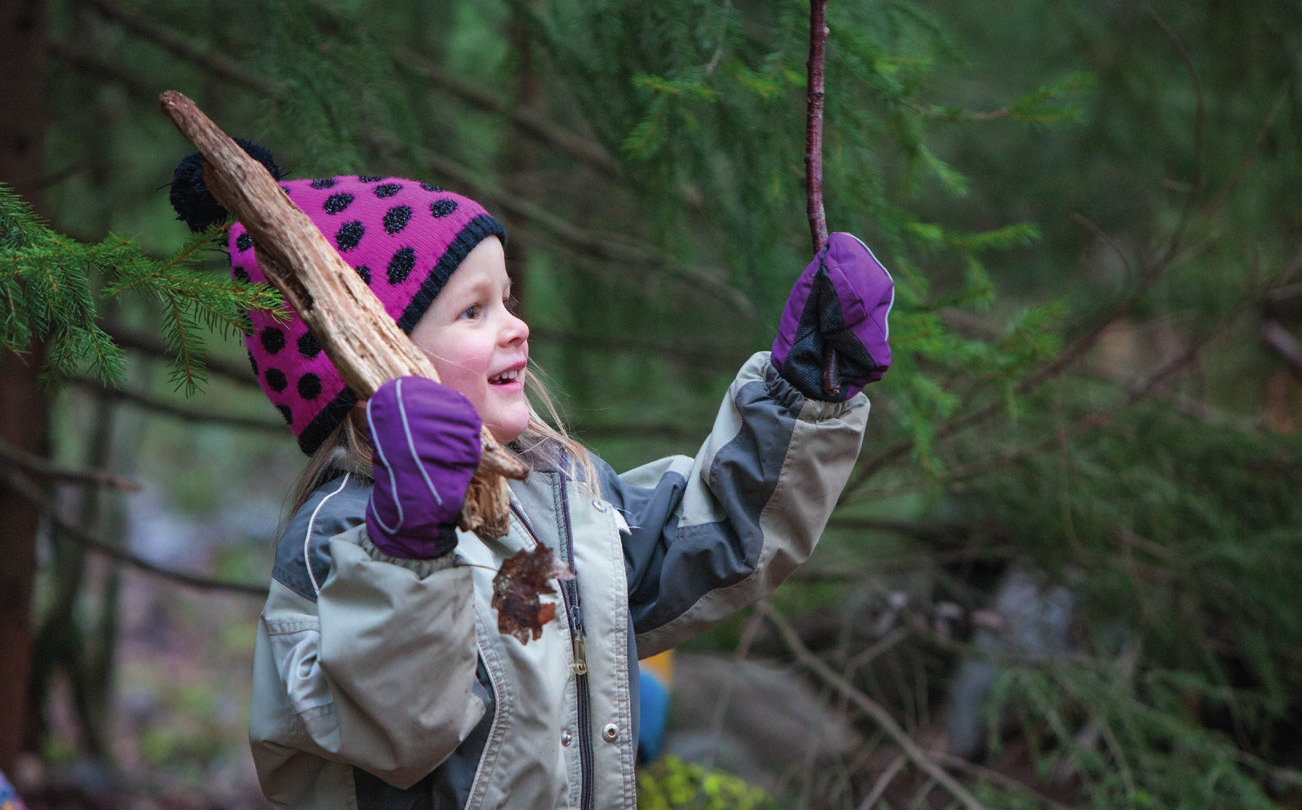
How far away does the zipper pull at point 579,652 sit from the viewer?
1.68 meters

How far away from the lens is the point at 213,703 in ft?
22.8

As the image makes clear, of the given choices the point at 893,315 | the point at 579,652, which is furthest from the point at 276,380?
the point at 893,315

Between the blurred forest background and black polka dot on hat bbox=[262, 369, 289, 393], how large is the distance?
0.36ft

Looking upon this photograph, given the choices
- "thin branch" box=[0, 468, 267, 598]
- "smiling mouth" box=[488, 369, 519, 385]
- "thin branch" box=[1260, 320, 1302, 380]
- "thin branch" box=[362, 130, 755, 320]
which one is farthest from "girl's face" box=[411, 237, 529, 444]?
"thin branch" box=[1260, 320, 1302, 380]

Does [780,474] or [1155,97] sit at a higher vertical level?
[1155,97]

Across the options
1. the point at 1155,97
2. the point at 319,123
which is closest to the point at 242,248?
the point at 319,123

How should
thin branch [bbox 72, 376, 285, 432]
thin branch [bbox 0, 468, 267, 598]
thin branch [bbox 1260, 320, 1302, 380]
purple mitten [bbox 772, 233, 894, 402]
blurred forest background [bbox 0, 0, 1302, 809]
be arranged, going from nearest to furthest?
purple mitten [bbox 772, 233, 894, 402]
blurred forest background [bbox 0, 0, 1302, 809]
thin branch [bbox 0, 468, 267, 598]
thin branch [bbox 72, 376, 285, 432]
thin branch [bbox 1260, 320, 1302, 380]

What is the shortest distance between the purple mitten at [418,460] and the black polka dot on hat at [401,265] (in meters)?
0.35

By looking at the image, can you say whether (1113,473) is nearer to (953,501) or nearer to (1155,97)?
(953,501)

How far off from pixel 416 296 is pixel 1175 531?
282 centimetres

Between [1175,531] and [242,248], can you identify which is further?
[1175,531]

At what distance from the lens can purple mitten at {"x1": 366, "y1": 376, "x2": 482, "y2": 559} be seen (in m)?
1.31

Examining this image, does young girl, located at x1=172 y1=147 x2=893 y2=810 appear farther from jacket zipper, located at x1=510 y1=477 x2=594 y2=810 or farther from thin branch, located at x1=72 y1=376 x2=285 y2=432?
thin branch, located at x1=72 y1=376 x2=285 y2=432

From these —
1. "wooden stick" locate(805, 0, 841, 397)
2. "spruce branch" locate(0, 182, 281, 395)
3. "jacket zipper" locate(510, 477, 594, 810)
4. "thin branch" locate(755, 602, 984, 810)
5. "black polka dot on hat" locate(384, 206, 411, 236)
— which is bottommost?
"thin branch" locate(755, 602, 984, 810)
